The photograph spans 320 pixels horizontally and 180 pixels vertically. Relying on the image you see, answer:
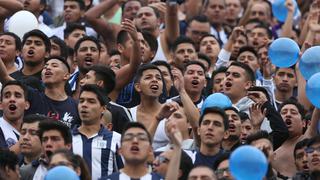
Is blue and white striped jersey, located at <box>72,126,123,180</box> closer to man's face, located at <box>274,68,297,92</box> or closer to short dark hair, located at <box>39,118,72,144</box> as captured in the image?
short dark hair, located at <box>39,118,72,144</box>

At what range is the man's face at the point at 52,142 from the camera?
44.5 ft

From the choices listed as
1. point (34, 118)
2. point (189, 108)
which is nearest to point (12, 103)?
point (34, 118)

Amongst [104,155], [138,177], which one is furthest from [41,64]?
[138,177]

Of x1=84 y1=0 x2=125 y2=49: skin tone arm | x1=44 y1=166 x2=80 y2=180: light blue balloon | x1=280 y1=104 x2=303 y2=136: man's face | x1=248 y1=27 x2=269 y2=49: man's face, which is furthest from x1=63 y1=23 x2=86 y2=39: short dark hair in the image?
x1=44 y1=166 x2=80 y2=180: light blue balloon

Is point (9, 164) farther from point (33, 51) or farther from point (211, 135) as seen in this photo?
point (33, 51)

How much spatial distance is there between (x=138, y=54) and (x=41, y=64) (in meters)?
1.17

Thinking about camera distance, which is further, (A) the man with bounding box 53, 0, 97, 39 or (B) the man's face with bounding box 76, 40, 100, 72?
(A) the man with bounding box 53, 0, 97, 39

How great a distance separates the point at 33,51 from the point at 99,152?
2640mm

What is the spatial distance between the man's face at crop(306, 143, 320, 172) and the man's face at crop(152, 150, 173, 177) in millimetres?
1519

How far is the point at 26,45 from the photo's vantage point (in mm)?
16391

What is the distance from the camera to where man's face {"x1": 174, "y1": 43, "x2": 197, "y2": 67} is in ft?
58.1

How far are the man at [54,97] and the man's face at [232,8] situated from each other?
5858 mm

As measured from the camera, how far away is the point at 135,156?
42.6 ft

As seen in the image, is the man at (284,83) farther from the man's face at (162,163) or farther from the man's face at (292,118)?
the man's face at (162,163)
